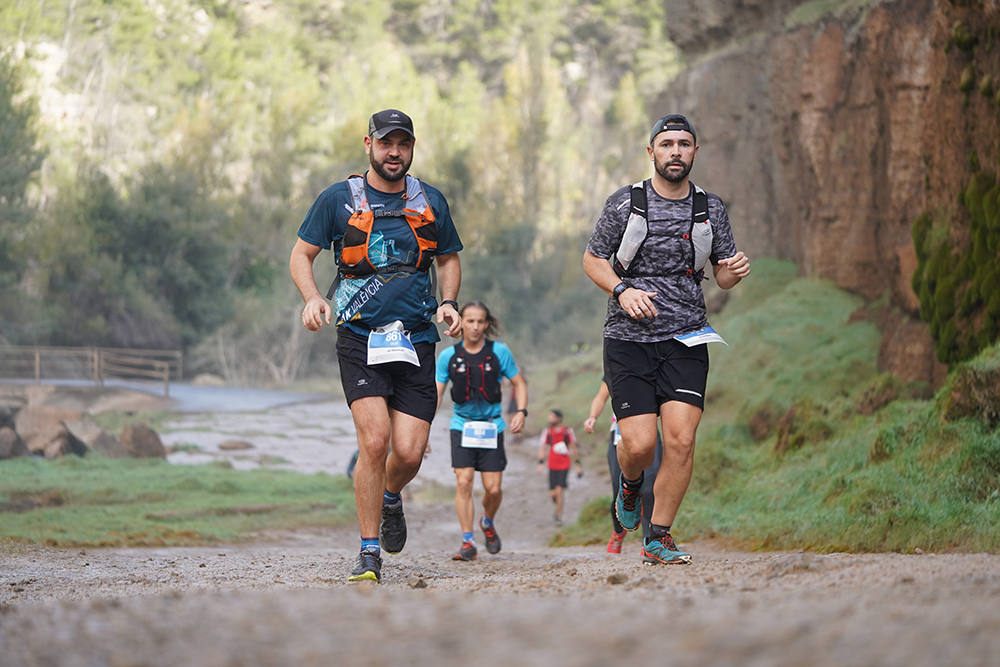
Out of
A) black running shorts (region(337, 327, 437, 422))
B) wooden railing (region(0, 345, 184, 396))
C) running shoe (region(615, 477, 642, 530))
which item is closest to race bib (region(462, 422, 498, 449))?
running shoe (region(615, 477, 642, 530))

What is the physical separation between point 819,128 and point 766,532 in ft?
39.3

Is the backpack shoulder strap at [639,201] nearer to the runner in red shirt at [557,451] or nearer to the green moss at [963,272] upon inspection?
the green moss at [963,272]

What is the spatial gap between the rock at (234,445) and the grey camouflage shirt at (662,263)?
763 inches

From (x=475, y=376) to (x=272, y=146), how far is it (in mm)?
48208

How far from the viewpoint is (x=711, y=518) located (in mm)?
11414

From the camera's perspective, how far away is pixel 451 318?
6.59 metres

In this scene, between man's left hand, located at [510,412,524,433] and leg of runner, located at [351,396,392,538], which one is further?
man's left hand, located at [510,412,524,433]

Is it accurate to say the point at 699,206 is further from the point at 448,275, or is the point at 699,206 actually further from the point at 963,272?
the point at 963,272

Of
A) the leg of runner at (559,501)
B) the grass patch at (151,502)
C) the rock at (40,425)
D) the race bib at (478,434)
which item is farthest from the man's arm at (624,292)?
the rock at (40,425)

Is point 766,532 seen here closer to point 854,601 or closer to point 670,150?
point 670,150

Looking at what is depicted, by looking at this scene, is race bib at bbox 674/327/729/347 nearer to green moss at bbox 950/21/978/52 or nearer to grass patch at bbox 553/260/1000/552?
grass patch at bbox 553/260/1000/552

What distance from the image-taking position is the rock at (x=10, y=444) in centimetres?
Result: 1867

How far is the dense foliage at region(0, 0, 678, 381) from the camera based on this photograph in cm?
4019

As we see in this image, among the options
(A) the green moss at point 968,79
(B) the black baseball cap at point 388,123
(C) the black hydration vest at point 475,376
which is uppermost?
(A) the green moss at point 968,79
